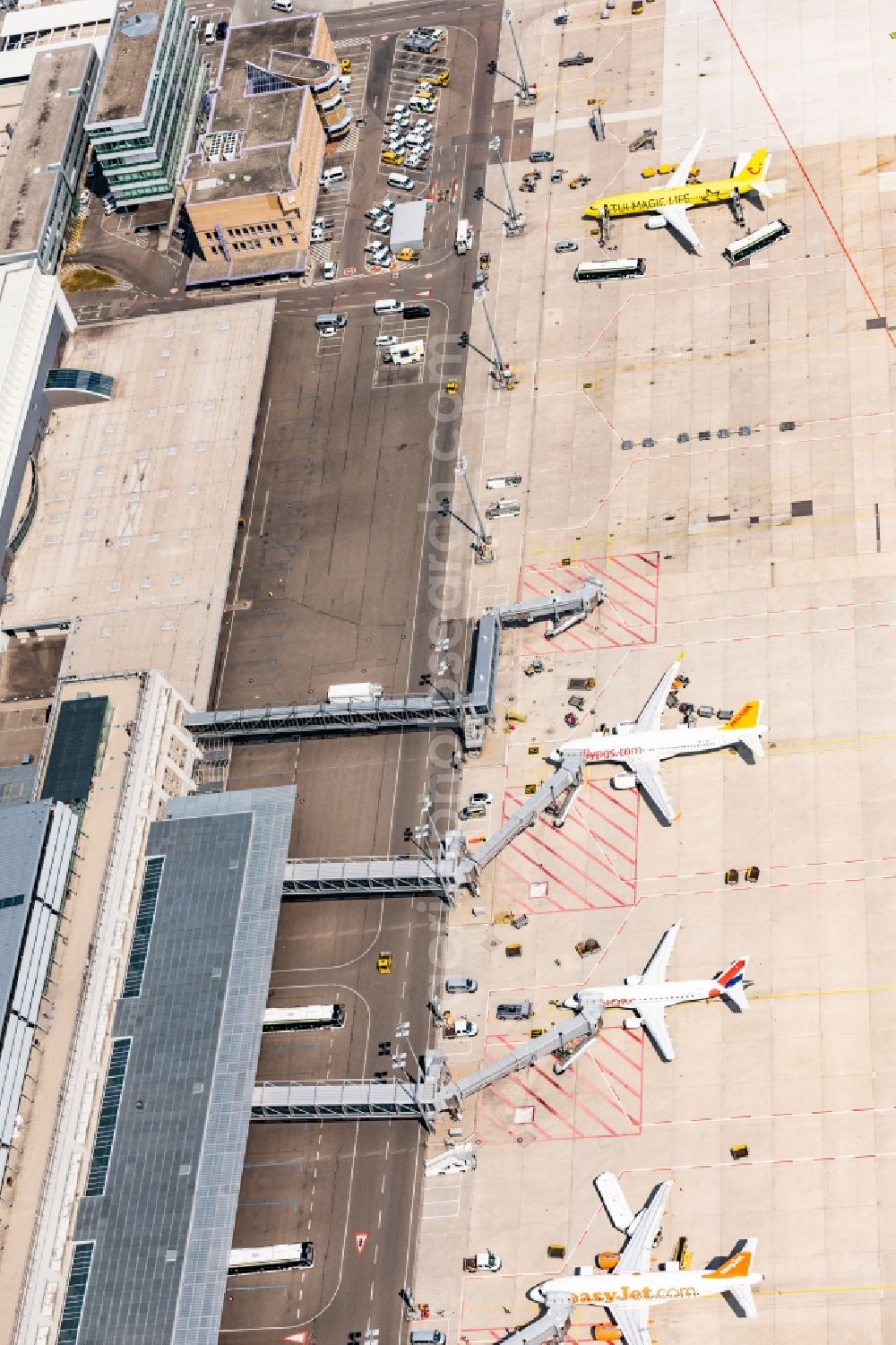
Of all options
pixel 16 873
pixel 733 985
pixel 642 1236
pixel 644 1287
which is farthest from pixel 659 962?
pixel 16 873

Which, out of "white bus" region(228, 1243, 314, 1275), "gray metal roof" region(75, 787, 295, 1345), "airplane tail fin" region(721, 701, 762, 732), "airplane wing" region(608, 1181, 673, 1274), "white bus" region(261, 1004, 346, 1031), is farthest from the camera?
"airplane tail fin" region(721, 701, 762, 732)

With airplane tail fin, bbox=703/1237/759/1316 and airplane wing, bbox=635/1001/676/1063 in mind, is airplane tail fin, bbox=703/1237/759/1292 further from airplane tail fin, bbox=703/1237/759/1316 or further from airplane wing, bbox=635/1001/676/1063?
airplane wing, bbox=635/1001/676/1063

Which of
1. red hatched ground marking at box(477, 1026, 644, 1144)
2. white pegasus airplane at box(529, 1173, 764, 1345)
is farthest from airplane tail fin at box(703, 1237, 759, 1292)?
red hatched ground marking at box(477, 1026, 644, 1144)

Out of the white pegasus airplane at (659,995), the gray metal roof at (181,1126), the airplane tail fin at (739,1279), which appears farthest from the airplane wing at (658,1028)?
the gray metal roof at (181,1126)

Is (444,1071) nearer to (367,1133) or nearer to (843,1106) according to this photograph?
(367,1133)

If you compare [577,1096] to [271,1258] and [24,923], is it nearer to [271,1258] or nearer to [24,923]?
[271,1258]
